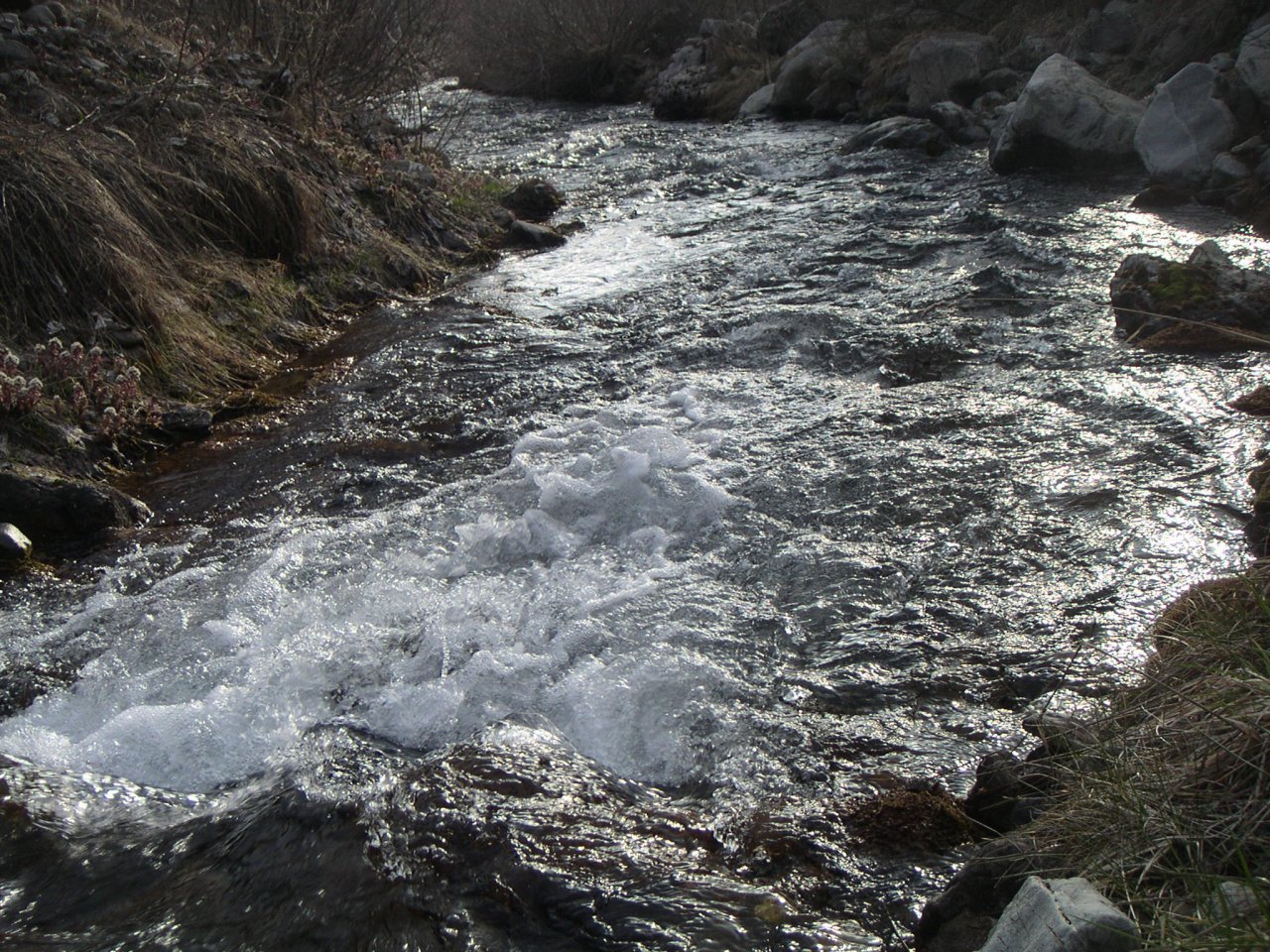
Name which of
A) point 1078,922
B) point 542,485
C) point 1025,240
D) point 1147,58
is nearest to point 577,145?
point 1147,58

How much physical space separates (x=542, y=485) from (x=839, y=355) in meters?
2.26

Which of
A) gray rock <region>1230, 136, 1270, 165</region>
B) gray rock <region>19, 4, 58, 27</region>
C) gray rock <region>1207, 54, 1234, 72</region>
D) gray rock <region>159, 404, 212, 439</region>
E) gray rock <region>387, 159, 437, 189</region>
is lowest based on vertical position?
gray rock <region>1230, 136, 1270, 165</region>

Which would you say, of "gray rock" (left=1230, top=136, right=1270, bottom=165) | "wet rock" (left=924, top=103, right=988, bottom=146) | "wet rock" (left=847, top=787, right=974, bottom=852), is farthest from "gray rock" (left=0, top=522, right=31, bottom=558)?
"wet rock" (left=924, top=103, right=988, bottom=146)

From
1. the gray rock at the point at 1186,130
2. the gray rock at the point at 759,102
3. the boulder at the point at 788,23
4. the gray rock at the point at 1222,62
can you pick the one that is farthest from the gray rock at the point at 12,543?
the boulder at the point at 788,23

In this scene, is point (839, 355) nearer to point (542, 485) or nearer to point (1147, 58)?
point (542, 485)

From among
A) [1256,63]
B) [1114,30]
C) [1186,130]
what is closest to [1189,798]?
[1186,130]

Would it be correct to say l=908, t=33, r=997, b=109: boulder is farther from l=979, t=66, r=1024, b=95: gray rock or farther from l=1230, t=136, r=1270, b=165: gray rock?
l=1230, t=136, r=1270, b=165: gray rock

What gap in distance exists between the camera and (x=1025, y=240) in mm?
7930

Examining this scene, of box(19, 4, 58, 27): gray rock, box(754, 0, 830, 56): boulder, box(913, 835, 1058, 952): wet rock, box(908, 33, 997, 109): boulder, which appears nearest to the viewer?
box(913, 835, 1058, 952): wet rock

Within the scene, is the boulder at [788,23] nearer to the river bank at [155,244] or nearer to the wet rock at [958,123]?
the wet rock at [958,123]

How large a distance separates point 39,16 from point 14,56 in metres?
1.02

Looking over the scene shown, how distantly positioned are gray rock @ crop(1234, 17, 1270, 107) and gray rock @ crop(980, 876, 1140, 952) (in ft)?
29.8

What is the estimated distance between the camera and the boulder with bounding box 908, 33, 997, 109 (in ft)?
43.9

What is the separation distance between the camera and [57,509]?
4.49 m
